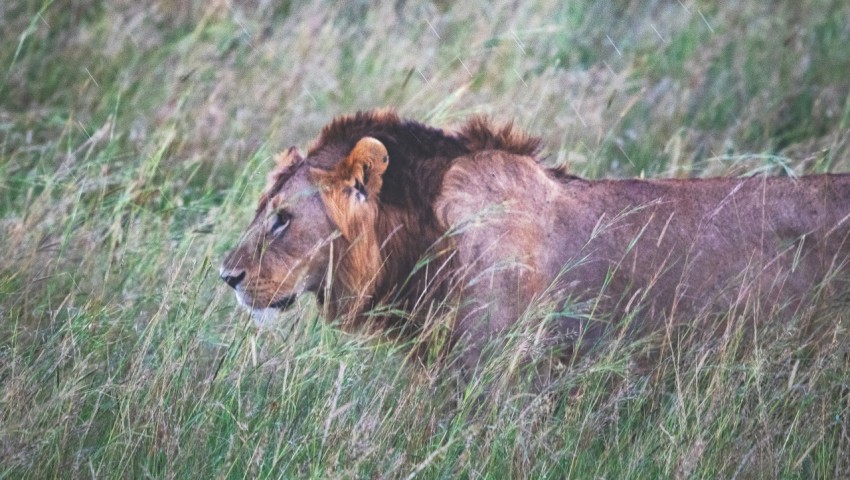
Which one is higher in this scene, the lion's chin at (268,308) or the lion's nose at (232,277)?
the lion's nose at (232,277)

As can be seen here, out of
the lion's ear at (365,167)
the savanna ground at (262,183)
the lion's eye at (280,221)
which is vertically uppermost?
the lion's ear at (365,167)

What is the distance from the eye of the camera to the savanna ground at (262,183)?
3.71m

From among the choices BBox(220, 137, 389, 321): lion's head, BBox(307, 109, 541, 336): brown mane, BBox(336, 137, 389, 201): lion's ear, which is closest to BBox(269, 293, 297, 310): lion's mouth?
BBox(220, 137, 389, 321): lion's head

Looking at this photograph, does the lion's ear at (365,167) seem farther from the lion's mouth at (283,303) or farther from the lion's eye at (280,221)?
the lion's mouth at (283,303)

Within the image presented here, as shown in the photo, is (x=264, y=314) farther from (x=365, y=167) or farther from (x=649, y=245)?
(x=649, y=245)

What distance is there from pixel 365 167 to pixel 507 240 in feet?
1.93

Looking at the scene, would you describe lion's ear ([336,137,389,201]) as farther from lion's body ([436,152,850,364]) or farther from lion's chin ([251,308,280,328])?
lion's chin ([251,308,280,328])

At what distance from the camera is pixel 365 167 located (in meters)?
4.63

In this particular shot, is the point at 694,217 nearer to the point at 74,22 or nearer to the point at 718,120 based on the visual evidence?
the point at 718,120

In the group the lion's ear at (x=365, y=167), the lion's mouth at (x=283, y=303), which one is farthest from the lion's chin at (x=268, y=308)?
the lion's ear at (x=365, y=167)

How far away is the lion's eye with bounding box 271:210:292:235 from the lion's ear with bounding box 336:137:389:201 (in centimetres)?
24

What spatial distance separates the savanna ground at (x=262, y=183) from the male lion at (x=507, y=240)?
172 mm

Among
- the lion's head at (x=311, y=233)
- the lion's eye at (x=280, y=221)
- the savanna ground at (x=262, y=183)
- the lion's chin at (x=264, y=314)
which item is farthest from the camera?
the lion's eye at (x=280, y=221)

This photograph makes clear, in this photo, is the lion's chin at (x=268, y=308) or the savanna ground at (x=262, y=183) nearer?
the savanna ground at (x=262, y=183)
